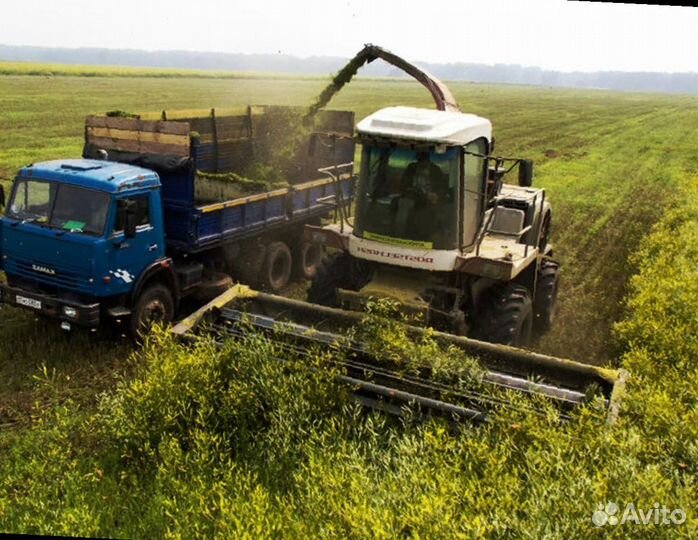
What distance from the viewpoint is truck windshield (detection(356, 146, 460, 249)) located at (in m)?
7.21

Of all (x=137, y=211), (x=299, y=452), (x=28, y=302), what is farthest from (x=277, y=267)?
(x=299, y=452)

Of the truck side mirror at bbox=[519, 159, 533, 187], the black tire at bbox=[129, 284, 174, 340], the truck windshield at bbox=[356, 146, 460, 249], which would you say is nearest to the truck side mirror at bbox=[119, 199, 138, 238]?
the black tire at bbox=[129, 284, 174, 340]

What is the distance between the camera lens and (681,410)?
5293 mm

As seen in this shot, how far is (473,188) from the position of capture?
758cm

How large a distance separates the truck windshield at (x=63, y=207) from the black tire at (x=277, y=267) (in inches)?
145

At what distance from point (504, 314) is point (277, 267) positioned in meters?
5.18

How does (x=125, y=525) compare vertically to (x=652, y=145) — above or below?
below

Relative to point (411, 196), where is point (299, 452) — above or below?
below

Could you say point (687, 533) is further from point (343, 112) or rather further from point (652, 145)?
point (652, 145)

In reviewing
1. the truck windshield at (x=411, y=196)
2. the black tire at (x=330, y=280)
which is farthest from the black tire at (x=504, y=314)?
the black tire at (x=330, y=280)

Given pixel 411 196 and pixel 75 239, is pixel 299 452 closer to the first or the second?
pixel 411 196

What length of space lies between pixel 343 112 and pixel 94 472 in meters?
9.82

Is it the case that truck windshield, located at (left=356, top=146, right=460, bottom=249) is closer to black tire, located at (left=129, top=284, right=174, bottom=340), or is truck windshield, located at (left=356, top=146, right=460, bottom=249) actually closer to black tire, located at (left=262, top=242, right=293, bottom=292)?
black tire, located at (left=129, top=284, right=174, bottom=340)

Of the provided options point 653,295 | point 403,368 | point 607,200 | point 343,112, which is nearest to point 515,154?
point 607,200
